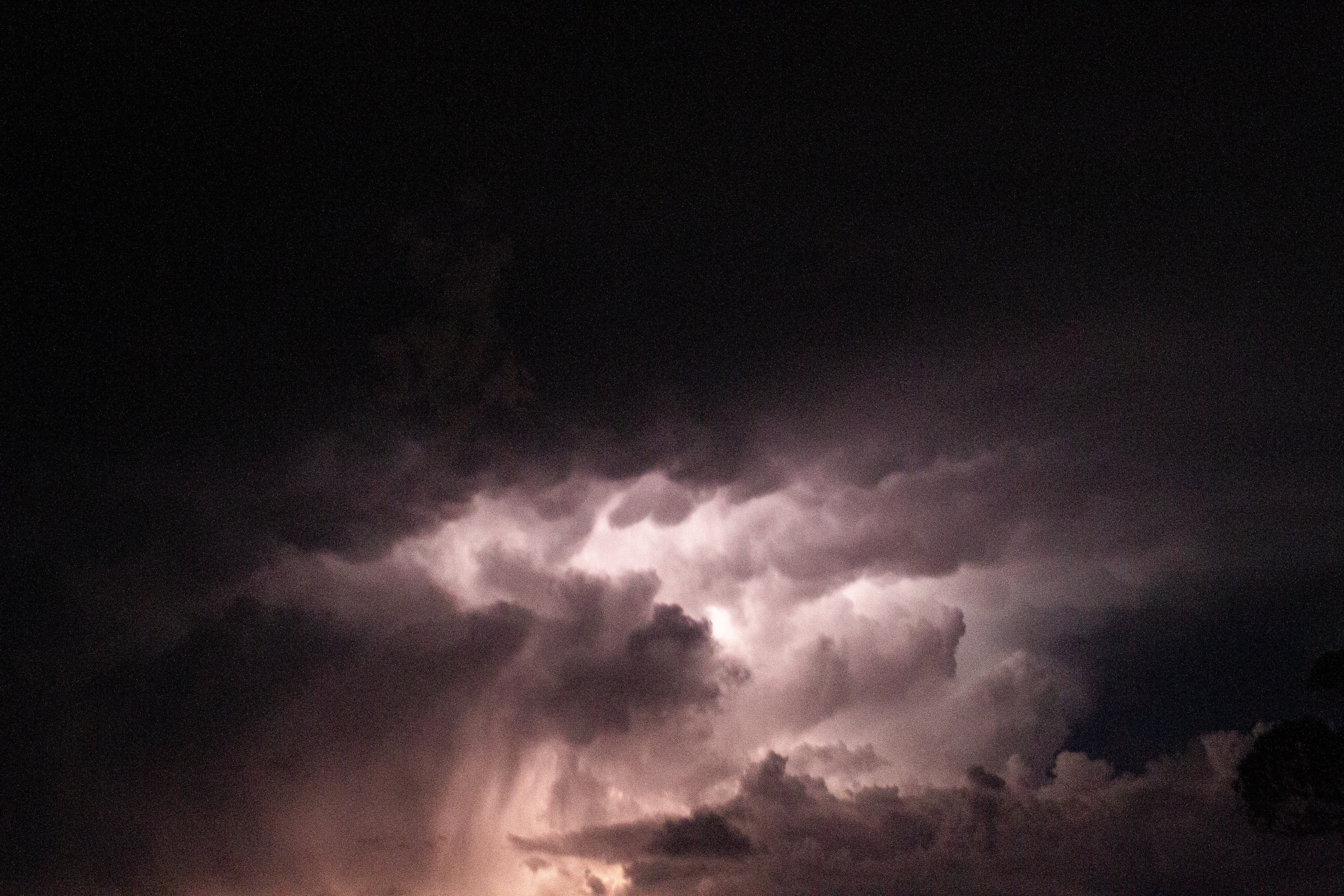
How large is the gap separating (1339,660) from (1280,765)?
4.41 meters

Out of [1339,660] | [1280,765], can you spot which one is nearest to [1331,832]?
[1280,765]

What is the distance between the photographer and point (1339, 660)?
35969 millimetres

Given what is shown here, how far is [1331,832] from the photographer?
37.1 m

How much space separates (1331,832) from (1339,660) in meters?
6.22

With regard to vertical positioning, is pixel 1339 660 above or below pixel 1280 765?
above

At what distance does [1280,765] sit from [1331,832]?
104 inches

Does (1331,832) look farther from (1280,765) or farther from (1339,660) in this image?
(1339,660)

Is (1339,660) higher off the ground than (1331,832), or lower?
higher
